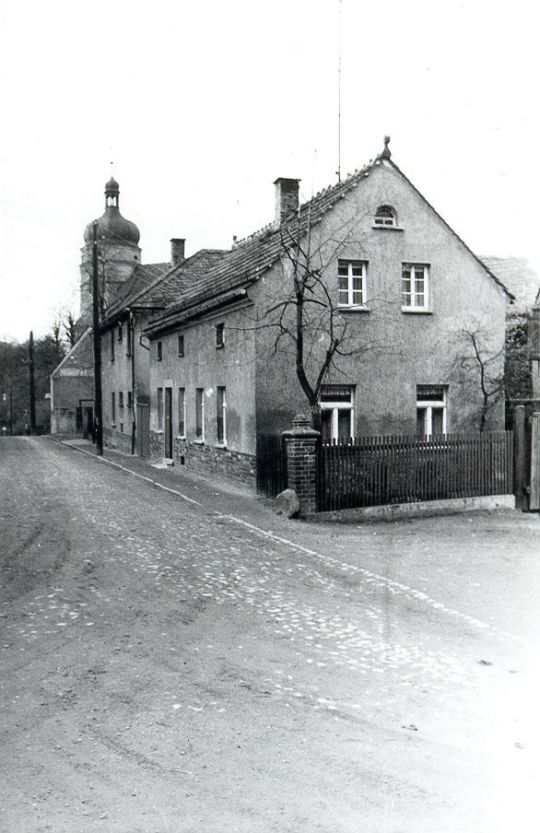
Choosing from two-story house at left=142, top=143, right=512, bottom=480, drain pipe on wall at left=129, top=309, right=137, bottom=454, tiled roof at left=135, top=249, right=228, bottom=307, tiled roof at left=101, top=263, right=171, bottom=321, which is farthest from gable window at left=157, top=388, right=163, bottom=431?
tiled roof at left=101, top=263, right=171, bottom=321

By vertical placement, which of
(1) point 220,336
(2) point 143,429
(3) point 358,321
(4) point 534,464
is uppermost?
(3) point 358,321

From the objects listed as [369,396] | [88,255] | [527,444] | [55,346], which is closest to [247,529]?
[369,396]

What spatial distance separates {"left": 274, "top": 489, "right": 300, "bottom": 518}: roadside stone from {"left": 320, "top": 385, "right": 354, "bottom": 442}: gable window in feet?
11.3

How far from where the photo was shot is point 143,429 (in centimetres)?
3155

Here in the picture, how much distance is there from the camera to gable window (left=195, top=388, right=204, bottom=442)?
74.9ft

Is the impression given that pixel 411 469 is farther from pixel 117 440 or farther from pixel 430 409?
pixel 117 440

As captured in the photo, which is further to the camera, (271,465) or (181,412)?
(181,412)

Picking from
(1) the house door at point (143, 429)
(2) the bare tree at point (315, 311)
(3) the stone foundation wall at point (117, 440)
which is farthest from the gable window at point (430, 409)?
(3) the stone foundation wall at point (117, 440)

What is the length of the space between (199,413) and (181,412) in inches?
99.1

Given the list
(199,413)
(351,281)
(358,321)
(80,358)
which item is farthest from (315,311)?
(80,358)

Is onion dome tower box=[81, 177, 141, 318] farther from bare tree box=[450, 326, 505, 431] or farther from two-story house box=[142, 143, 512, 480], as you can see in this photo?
bare tree box=[450, 326, 505, 431]

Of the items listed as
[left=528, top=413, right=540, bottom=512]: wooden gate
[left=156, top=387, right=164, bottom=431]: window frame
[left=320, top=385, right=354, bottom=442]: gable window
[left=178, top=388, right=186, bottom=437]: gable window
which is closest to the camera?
[left=528, top=413, right=540, bottom=512]: wooden gate

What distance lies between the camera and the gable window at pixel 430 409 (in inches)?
762

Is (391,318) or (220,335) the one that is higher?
(391,318)
